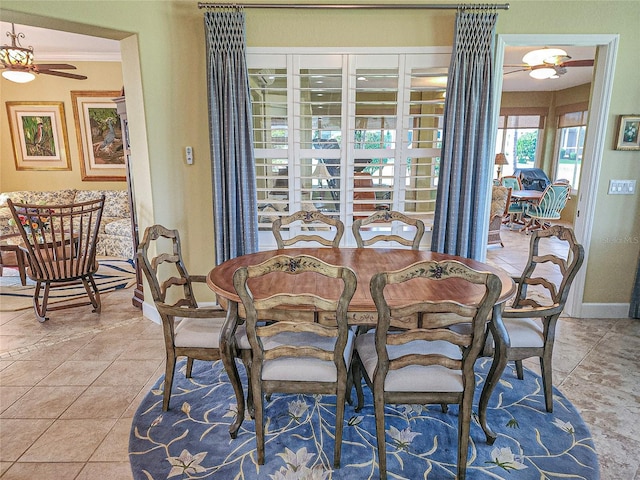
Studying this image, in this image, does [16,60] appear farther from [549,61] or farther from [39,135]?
[549,61]

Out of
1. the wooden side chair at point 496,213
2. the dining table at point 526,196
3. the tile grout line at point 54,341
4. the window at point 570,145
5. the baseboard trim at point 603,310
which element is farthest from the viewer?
the window at point 570,145

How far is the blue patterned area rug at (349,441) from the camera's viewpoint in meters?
1.88

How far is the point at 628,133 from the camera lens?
3332 mm

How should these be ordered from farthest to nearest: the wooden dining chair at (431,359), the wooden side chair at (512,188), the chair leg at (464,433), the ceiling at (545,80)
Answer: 1. the wooden side chair at (512,188)
2. the ceiling at (545,80)
3. the chair leg at (464,433)
4. the wooden dining chair at (431,359)

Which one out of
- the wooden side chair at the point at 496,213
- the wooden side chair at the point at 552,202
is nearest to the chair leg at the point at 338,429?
the wooden side chair at the point at 496,213

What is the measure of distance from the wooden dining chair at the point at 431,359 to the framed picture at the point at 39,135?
639 cm

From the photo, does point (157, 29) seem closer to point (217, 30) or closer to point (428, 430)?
point (217, 30)

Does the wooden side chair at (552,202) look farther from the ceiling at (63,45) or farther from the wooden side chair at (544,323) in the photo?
the ceiling at (63,45)

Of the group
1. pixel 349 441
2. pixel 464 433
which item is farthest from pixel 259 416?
pixel 464 433

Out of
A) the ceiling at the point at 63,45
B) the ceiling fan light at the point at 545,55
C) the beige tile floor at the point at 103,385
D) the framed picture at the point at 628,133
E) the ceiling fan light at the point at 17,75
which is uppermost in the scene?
the ceiling at the point at 63,45

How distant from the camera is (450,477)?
1844mm

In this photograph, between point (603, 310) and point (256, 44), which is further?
point (603, 310)

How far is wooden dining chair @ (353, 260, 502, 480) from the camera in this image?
5.32 ft

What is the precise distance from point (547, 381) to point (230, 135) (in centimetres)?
280
